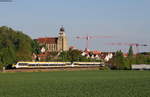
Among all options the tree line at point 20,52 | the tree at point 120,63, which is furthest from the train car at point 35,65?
the tree at point 120,63

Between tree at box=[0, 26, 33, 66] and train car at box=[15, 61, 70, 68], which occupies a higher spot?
tree at box=[0, 26, 33, 66]

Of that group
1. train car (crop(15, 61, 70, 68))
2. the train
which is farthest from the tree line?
the train

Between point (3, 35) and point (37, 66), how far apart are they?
28091mm

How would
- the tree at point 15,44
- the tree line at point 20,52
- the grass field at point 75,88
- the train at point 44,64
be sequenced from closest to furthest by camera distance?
the grass field at point 75,88 → the train at point 44,64 → the tree line at point 20,52 → the tree at point 15,44

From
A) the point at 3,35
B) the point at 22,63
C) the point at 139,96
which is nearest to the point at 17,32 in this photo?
the point at 3,35

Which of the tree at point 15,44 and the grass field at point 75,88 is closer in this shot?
the grass field at point 75,88

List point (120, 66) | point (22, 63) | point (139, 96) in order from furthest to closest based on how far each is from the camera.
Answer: point (120, 66) → point (22, 63) → point (139, 96)

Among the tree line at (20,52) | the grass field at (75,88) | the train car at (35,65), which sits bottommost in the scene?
the grass field at (75,88)

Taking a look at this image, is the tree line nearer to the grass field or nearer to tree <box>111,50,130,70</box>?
tree <box>111,50,130,70</box>

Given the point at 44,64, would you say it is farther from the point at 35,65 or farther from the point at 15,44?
the point at 15,44

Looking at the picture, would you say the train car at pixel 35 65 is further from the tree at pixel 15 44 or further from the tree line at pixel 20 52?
the tree at pixel 15 44

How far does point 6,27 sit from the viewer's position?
124 meters

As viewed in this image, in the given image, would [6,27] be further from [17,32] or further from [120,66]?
[120,66]

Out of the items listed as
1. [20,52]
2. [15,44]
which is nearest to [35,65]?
[20,52]
